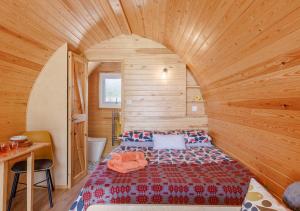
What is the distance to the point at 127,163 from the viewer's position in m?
2.27

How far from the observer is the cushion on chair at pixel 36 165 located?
2.46 meters

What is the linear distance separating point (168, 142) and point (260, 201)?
72.2 inches

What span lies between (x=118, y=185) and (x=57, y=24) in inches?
78.1

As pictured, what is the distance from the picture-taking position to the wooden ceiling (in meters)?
1.44

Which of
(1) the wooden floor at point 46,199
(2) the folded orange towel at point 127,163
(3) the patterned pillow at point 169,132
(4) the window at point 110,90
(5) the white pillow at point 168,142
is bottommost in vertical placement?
(1) the wooden floor at point 46,199

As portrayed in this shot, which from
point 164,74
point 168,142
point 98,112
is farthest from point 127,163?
point 98,112

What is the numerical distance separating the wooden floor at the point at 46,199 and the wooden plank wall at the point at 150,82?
→ 4.64ft

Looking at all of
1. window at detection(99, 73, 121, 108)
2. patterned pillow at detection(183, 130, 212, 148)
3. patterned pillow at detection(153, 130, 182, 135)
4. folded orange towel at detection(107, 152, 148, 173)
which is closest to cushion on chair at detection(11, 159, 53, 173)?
folded orange towel at detection(107, 152, 148, 173)

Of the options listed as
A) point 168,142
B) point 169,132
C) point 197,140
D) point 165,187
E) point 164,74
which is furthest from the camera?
point 164,74

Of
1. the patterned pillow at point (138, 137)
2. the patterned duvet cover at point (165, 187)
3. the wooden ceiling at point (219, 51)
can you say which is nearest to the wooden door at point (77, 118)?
the wooden ceiling at point (219, 51)

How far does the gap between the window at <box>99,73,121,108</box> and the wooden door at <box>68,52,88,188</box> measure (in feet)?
4.40

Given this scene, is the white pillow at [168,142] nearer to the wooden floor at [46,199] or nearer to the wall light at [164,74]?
the wall light at [164,74]

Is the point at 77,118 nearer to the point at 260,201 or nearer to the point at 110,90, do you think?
the point at 110,90

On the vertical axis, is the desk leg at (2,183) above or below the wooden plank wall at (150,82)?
below
